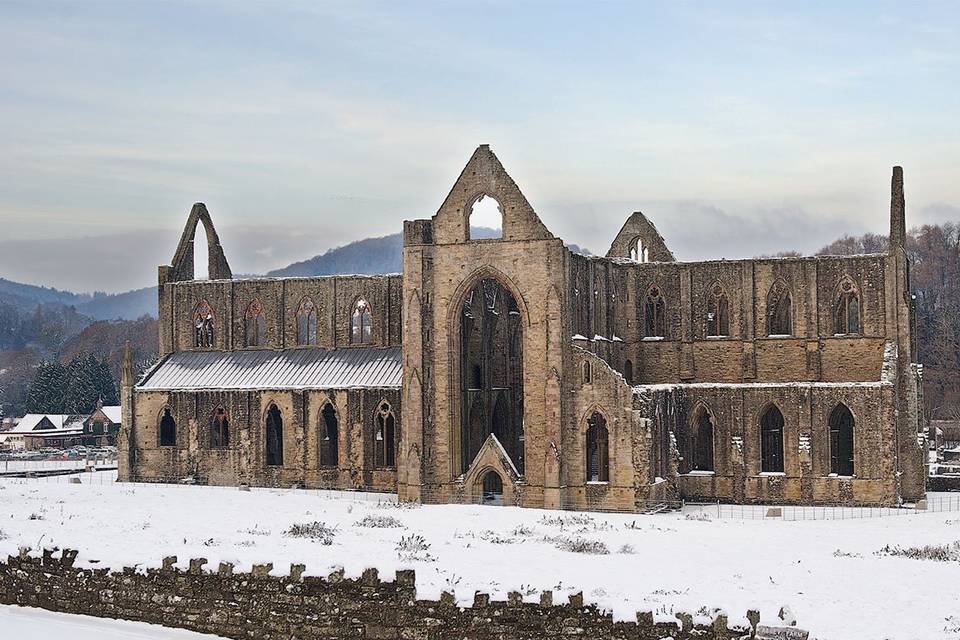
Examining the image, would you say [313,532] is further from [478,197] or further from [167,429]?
[167,429]

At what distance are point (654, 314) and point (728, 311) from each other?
3267mm

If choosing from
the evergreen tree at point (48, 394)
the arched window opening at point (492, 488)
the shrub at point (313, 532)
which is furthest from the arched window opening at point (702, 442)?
the evergreen tree at point (48, 394)

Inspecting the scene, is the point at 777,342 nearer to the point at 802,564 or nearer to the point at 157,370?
the point at 802,564

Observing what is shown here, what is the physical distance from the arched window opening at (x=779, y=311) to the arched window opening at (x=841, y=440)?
173 inches

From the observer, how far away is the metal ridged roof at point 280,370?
55594 mm

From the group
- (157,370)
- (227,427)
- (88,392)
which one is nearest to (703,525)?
(227,427)

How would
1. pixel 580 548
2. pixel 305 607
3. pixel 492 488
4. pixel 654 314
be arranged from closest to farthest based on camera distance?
pixel 305 607 < pixel 580 548 < pixel 492 488 < pixel 654 314

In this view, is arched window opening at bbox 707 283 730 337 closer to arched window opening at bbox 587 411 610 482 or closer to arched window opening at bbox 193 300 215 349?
arched window opening at bbox 587 411 610 482

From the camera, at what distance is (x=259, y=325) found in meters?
61.2

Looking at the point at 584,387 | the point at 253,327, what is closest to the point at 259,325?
the point at 253,327

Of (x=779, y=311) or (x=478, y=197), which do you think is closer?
(x=478, y=197)

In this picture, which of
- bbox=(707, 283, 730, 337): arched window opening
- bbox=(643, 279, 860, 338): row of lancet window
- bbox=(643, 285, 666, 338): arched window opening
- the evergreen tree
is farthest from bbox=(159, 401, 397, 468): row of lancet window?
the evergreen tree

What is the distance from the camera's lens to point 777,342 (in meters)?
53.0

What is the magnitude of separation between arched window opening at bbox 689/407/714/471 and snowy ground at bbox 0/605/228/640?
3097 centimetres
